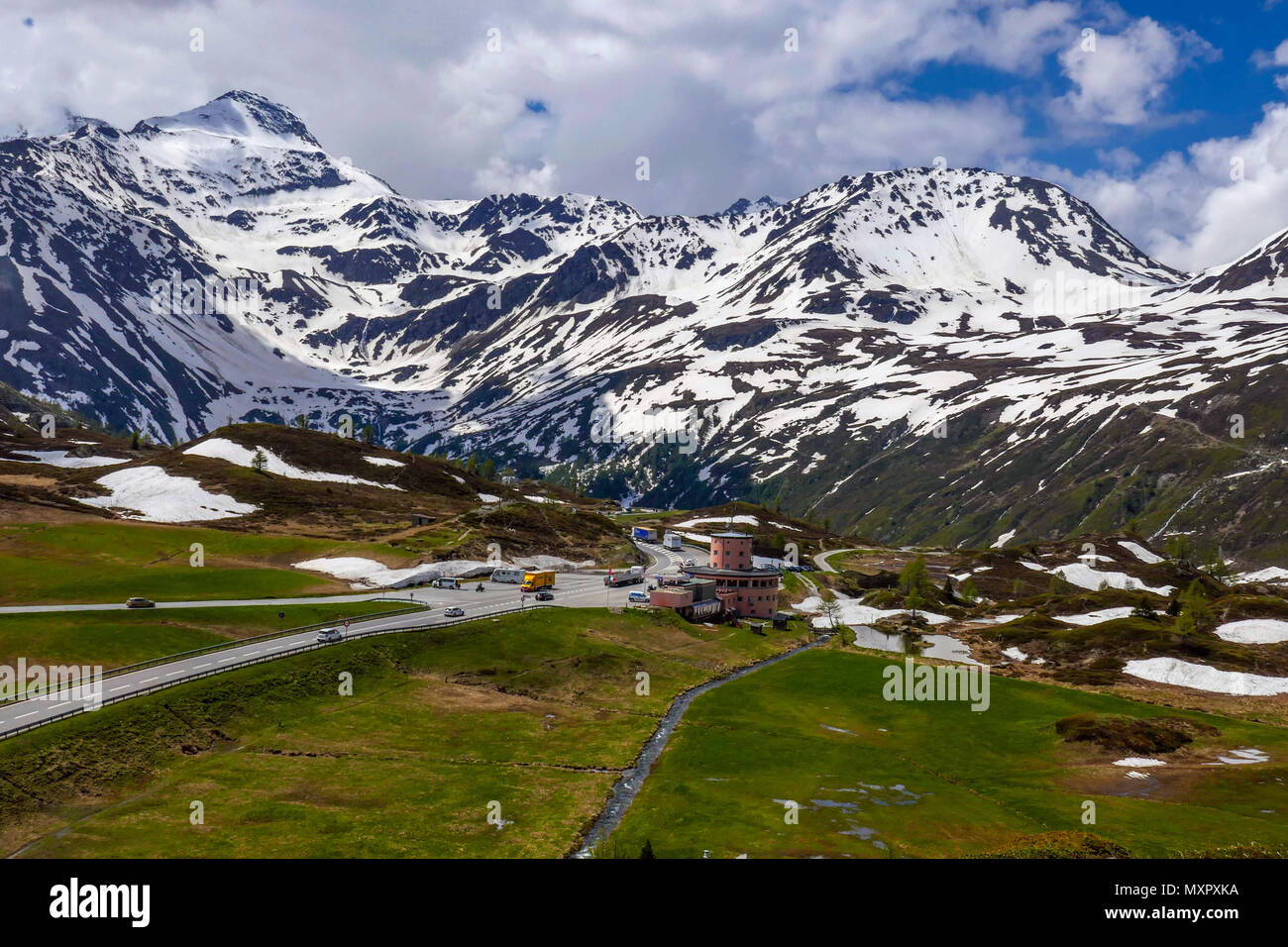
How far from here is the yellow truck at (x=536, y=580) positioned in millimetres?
124250

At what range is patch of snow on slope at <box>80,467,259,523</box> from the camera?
15219cm

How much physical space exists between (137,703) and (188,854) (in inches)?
886

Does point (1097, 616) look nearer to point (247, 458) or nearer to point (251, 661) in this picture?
point (251, 661)

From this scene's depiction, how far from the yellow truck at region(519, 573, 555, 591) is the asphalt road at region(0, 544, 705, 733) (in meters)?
1.70

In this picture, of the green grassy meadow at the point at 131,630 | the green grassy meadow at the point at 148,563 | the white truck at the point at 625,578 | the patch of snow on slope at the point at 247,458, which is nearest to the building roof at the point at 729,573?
the white truck at the point at 625,578

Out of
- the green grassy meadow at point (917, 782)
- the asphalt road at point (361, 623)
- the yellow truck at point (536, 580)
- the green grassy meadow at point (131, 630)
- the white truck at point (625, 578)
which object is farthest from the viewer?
the white truck at point (625, 578)

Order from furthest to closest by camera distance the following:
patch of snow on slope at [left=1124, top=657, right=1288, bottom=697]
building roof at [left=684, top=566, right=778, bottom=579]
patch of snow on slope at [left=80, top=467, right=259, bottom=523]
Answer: patch of snow on slope at [left=80, top=467, right=259, bottom=523] < building roof at [left=684, top=566, right=778, bottom=579] < patch of snow on slope at [left=1124, top=657, right=1288, bottom=697]

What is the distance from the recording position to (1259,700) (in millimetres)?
101438

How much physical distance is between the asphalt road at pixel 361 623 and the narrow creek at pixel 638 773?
2635cm

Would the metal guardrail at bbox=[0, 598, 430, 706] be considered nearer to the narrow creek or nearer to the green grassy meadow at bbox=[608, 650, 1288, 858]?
the narrow creek

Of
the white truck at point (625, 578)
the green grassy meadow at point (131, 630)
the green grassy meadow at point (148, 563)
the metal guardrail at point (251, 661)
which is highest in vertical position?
the green grassy meadow at point (148, 563)

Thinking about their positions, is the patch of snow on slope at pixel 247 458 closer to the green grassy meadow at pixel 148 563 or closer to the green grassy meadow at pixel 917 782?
the green grassy meadow at pixel 148 563

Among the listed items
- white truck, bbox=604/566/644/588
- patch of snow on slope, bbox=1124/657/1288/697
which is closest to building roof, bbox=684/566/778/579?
white truck, bbox=604/566/644/588
